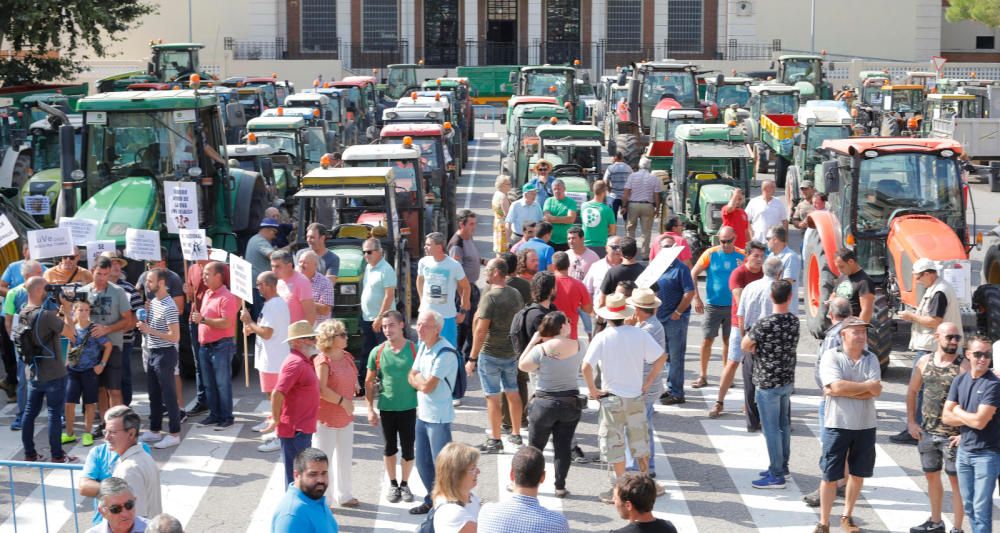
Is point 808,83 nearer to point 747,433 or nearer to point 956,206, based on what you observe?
point 956,206

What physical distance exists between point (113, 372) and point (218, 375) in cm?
94

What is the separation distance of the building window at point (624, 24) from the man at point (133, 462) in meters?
55.2

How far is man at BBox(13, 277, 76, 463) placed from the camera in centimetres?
1194

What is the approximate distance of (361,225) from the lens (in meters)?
15.5

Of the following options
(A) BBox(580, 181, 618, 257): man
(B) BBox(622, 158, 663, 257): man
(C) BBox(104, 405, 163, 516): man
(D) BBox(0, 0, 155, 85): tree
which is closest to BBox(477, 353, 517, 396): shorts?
(C) BBox(104, 405, 163, 516): man

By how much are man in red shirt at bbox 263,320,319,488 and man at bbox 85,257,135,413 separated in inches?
117

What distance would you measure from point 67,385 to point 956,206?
31.0 feet

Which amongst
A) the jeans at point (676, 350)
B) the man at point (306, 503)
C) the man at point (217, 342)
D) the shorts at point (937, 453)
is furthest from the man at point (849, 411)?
the man at point (217, 342)

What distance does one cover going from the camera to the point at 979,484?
9453mm

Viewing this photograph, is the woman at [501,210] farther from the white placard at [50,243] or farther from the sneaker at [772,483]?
the sneaker at [772,483]

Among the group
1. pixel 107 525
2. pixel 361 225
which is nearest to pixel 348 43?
pixel 361 225

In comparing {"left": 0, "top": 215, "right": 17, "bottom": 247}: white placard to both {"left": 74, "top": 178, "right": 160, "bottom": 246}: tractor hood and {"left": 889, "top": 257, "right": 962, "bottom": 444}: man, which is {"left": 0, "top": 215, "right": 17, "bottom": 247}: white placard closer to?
{"left": 74, "top": 178, "right": 160, "bottom": 246}: tractor hood

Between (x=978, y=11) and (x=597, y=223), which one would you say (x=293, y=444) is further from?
(x=978, y=11)

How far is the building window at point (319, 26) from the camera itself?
A: 62.2 m
